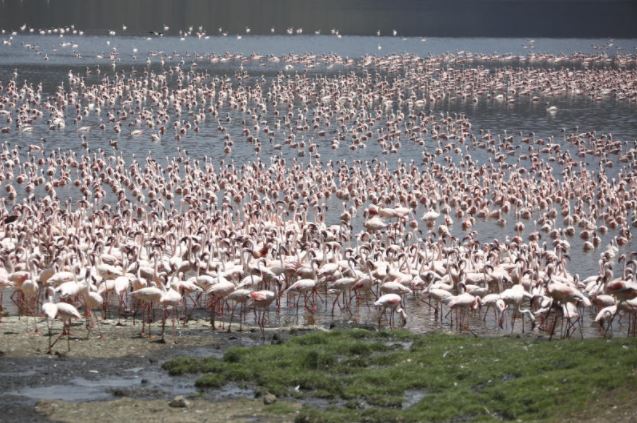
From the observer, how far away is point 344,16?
13900cm

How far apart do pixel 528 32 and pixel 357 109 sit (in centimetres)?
6876

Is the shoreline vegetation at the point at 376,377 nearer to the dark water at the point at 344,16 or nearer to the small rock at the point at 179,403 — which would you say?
the small rock at the point at 179,403

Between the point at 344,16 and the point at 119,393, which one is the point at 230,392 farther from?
the point at 344,16

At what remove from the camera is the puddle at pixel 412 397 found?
16250 mm

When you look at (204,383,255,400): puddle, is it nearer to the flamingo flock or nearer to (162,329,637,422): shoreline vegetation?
(162,329,637,422): shoreline vegetation

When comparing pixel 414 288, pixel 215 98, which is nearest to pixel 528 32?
pixel 215 98

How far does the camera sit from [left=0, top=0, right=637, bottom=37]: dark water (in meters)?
120

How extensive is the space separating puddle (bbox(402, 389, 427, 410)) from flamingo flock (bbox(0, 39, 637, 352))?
485cm

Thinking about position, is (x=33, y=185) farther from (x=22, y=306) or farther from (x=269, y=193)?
(x=22, y=306)

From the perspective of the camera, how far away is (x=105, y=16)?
128750 mm

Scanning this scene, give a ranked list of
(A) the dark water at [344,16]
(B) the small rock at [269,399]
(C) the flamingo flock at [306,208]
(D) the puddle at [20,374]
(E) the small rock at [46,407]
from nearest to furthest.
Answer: (E) the small rock at [46,407] < (B) the small rock at [269,399] < (D) the puddle at [20,374] < (C) the flamingo flock at [306,208] < (A) the dark water at [344,16]

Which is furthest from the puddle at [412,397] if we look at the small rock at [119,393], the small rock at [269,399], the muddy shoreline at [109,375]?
the small rock at [119,393]

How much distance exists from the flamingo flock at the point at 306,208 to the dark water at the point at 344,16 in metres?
52.4

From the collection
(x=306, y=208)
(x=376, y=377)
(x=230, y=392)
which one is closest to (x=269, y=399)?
(x=230, y=392)
